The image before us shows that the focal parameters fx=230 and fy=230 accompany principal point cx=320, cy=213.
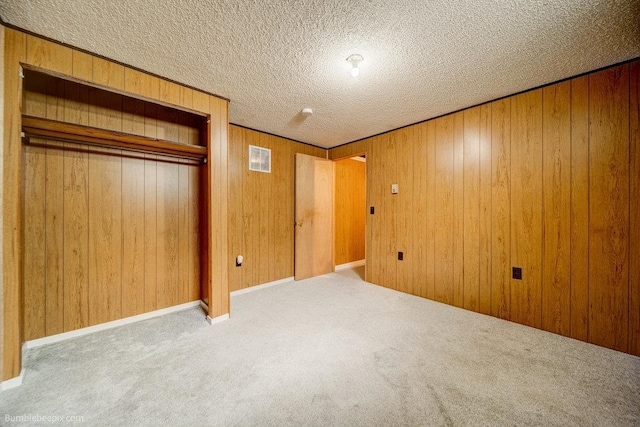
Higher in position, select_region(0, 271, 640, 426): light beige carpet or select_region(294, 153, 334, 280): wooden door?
select_region(294, 153, 334, 280): wooden door

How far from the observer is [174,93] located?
7.16ft

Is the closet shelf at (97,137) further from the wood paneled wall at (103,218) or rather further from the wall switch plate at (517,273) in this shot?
the wall switch plate at (517,273)

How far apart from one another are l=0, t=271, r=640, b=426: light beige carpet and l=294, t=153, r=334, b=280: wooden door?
62.3 inches

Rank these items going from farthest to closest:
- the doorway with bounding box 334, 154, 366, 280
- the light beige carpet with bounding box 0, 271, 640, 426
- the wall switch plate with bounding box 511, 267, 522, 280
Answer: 1. the doorway with bounding box 334, 154, 366, 280
2. the wall switch plate with bounding box 511, 267, 522, 280
3. the light beige carpet with bounding box 0, 271, 640, 426

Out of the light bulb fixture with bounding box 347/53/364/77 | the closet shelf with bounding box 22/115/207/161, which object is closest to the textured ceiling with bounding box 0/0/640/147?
the light bulb fixture with bounding box 347/53/364/77

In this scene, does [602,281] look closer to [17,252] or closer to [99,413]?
[99,413]

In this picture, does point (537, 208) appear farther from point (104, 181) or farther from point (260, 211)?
point (104, 181)

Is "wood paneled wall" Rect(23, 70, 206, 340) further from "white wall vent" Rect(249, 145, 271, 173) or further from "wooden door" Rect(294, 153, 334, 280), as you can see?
"wooden door" Rect(294, 153, 334, 280)

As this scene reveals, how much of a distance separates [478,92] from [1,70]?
3802 mm

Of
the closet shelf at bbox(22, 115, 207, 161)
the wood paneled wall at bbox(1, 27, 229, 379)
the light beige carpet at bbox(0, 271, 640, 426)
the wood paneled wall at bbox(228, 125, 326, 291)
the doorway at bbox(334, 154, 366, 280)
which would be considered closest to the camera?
the light beige carpet at bbox(0, 271, 640, 426)

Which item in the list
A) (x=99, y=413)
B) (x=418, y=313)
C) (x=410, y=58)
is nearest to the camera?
(x=99, y=413)

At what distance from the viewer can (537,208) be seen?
7.45 feet

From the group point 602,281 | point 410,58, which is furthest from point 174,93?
point 602,281

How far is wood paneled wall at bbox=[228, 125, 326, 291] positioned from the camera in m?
3.27
